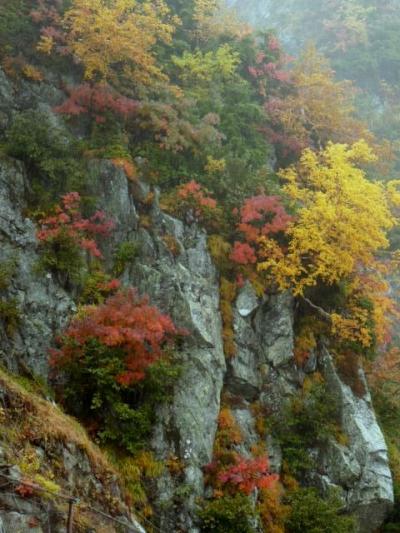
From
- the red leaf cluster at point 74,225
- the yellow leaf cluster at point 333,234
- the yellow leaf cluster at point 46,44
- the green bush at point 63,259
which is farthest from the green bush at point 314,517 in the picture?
the yellow leaf cluster at point 46,44

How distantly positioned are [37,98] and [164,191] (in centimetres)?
502

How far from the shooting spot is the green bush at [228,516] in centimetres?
1016

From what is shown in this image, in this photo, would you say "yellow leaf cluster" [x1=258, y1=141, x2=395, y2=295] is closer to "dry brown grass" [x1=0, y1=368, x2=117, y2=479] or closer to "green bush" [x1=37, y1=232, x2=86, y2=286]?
"green bush" [x1=37, y1=232, x2=86, y2=286]

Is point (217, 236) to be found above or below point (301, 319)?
above

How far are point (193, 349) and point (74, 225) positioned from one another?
4.39m

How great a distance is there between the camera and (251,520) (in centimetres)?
1058

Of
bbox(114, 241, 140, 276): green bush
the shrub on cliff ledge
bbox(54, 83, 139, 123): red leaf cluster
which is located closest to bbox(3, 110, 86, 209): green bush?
bbox(54, 83, 139, 123): red leaf cluster

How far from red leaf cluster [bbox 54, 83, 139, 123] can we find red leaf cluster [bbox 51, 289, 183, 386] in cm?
750

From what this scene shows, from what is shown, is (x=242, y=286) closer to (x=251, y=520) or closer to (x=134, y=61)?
(x=251, y=520)

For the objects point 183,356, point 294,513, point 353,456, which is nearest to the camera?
point 294,513

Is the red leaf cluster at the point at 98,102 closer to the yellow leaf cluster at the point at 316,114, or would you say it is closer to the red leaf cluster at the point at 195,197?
the red leaf cluster at the point at 195,197

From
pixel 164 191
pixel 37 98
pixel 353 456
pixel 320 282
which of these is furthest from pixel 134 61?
pixel 353 456

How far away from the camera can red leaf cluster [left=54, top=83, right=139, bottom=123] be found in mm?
16188

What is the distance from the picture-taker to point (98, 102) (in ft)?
53.5
